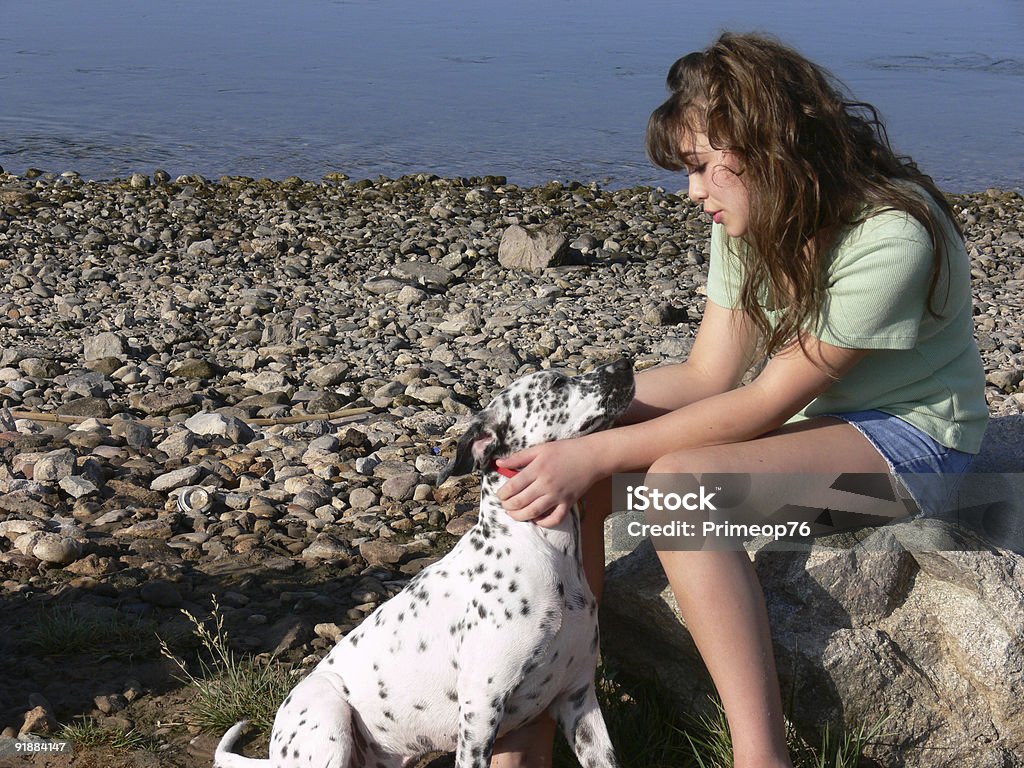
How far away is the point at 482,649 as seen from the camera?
144 inches

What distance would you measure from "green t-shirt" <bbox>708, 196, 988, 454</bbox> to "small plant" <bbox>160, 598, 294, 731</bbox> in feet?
7.17

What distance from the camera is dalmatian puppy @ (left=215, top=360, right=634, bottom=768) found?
3.68 m

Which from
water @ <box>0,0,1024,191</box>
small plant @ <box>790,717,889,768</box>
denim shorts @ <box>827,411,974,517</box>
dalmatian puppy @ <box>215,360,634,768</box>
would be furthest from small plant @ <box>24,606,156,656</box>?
water @ <box>0,0,1024,191</box>

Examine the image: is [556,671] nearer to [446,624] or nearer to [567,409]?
[446,624]

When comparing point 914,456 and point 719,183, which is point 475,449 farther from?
point 914,456

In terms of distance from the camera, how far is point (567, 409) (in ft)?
13.1

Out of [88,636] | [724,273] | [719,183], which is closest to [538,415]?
[719,183]

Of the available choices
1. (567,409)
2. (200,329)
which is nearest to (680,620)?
(567,409)

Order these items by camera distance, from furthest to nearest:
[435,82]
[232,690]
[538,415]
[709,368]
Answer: [435,82], [709,368], [232,690], [538,415]

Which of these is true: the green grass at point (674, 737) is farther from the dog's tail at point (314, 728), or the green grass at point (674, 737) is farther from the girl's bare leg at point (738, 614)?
the dog's tail at point (314, 728)

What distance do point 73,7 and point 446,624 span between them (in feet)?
137

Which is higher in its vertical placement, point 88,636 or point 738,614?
point 738,614

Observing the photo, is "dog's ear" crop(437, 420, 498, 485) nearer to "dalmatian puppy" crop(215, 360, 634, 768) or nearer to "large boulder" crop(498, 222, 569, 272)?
"dalmatian puppy" crop(215, 360, 634, 768)

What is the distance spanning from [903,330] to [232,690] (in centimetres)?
270
